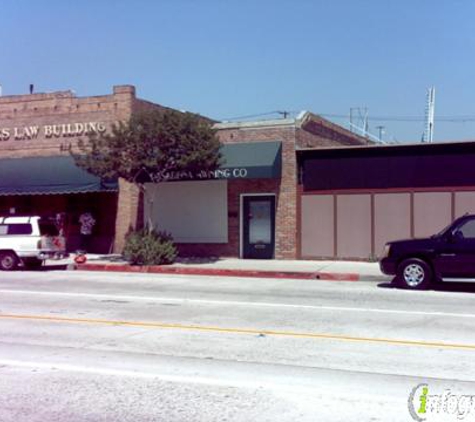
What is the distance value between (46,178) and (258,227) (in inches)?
335

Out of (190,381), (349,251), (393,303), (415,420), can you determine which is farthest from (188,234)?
(415,420)

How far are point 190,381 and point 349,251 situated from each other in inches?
653

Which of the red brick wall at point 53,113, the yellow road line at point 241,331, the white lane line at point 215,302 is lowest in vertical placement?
the yellow road line at point 241,331

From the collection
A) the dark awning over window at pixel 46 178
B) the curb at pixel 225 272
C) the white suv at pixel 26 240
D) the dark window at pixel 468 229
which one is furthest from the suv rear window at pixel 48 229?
the dark window at pixel 468 229

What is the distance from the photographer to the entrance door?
23891 millimetres

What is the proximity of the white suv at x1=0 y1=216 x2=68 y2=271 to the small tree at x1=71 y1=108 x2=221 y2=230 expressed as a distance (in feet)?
8.52

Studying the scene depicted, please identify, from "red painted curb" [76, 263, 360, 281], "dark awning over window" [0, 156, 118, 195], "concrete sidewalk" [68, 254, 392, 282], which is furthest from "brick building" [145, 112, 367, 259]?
"dark awning over window" [0, 156, 118, 195]

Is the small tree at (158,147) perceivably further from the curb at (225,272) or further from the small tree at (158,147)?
the curb at (225,272)

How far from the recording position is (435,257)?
15.9 m

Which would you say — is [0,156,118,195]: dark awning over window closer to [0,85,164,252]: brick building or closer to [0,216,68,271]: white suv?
[0,85,164,252]: brick building

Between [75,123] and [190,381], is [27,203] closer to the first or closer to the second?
[75,123]

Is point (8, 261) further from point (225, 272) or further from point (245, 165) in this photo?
point (245, 165)

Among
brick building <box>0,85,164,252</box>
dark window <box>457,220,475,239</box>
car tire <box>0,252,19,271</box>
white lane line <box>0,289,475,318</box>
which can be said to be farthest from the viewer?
→ brick building <box>0,85,164,252</box>

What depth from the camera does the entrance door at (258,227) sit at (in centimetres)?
2389
